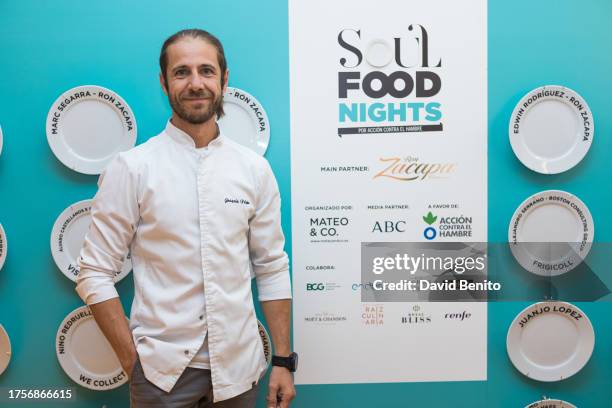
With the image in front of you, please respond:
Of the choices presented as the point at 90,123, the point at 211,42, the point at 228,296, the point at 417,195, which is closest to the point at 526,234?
the point at 417,195

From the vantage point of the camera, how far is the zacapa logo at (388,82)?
6.43 ft

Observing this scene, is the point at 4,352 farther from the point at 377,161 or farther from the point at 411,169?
the point at 411,169

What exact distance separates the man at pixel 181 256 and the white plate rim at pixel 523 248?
1057mm

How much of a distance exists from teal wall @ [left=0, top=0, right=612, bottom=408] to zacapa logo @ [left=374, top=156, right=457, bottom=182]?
193mm

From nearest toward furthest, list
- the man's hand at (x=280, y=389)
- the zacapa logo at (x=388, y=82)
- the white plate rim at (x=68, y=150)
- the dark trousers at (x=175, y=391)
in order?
the dark trousers at (x=175, y=391), the man's hand at (x=280, y=389), the white plate rim at (x=68, y=150), the zacapa logo at (x=388, y=82)

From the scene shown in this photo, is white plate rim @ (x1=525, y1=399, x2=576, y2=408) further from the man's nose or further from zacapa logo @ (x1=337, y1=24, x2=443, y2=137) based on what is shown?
the man's nose

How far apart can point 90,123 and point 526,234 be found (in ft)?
5.54

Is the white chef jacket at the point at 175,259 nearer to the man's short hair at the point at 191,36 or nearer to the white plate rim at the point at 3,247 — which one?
the man's short hair at the point at 191,36

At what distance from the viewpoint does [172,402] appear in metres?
1.44

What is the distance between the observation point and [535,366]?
6.63 ft

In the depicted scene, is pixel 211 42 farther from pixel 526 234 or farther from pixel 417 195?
pixel 526 234

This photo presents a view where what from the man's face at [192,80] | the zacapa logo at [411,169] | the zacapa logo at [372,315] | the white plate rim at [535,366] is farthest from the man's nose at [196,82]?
the white plate rim at [535,366]

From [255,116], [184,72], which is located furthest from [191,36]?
[255,116]

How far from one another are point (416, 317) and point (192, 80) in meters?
1.21
